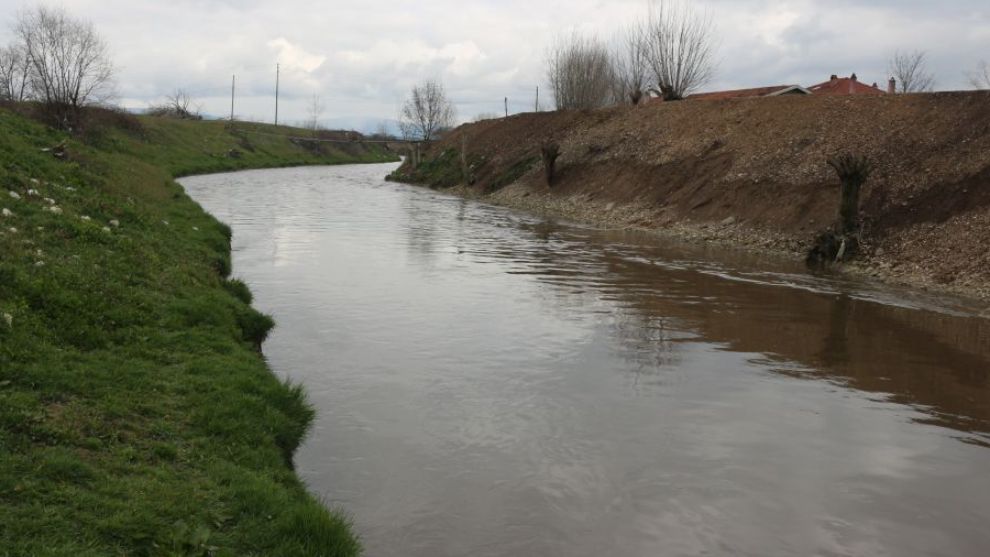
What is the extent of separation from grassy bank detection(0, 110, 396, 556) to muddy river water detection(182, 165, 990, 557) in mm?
698

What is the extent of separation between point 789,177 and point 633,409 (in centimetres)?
2108

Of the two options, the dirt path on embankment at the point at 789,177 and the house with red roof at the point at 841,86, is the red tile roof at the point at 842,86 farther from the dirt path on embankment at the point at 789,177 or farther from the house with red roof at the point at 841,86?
the dirt path on embankment at the point at 789,177

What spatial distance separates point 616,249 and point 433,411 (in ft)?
54.6

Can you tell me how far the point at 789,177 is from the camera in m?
28.0

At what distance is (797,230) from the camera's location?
2477 centimetres

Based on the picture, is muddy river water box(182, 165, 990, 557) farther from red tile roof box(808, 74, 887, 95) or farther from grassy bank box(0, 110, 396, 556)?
red tile roof box(808, 74, 887, 95)

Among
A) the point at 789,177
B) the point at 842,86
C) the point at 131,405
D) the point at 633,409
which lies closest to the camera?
the point at 131,405

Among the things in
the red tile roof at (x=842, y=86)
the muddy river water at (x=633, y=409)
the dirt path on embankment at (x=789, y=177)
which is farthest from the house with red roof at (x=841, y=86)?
the muddy river water at (x=633, y=409)

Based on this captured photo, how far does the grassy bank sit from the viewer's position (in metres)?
5.13

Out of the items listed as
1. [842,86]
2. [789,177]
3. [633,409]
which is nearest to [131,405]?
[633,409]

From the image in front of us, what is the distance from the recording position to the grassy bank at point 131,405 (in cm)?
513

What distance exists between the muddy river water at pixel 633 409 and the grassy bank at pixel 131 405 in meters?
0.70

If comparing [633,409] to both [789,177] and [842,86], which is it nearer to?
[789,177]

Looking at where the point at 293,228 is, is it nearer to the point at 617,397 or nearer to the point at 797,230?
the point at 797,230
